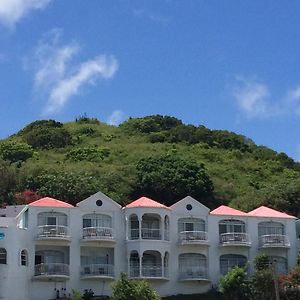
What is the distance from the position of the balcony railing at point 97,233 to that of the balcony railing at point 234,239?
8.97 m

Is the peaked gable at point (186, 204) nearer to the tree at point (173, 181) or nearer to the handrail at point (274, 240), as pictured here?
the handrail at point (274, 240)

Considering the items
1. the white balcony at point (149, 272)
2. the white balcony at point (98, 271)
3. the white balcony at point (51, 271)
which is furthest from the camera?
the white balcony at point (149, 272)

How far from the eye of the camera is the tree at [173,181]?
79125 millimetres

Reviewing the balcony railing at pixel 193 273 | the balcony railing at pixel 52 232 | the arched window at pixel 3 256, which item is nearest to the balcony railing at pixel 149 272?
the balcony railing at pixel 193 273

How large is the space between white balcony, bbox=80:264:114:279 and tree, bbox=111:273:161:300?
611 centimetres

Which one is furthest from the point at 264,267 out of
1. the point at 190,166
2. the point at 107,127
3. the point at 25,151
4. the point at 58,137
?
the point at 107,127

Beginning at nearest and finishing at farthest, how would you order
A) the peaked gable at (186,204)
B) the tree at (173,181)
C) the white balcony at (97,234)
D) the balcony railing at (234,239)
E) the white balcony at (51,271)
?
1. the white balcony at (51,271)
2. the white balcony at (97,234)
3. the balcony railing at (234,239)
4. the peaked gable at (186,204)
5. the tree at (173,181)

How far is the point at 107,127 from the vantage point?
12481 cm

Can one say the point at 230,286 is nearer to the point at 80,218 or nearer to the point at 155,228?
the point at 155,228

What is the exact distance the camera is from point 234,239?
61.7m

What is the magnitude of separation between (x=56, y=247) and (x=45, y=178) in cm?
1745

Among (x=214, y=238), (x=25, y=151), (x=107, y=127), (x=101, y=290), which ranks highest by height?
(x=107, y=127)

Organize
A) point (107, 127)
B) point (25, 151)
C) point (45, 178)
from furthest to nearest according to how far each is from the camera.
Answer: point (107, 127), point (25, 151), point (45, 178)

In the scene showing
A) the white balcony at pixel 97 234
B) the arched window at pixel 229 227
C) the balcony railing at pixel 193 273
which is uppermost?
the arched window at pixel 229 227
